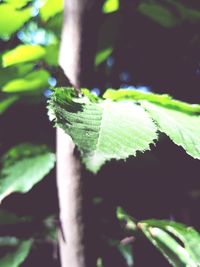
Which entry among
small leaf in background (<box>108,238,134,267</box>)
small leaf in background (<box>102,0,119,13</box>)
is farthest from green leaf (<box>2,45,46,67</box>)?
small leaf in background (<box>108,238,134,267</box>)

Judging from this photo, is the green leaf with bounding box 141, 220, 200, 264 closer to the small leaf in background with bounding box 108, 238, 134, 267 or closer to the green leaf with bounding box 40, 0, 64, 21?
the small leaf in background with bounding box 108, 238, 134, 267

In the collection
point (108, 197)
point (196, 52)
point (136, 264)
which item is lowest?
point (136, 264)

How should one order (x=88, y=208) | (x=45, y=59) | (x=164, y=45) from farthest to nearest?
(x=164, y=45) < (x=45, y=59) < (x=88, y=208)

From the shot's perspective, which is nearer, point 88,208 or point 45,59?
point 88,208

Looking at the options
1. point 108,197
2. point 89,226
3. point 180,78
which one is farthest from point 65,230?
point 180,78

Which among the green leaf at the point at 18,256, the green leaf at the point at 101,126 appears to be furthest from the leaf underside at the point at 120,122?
the green leaf at the point at 18,256

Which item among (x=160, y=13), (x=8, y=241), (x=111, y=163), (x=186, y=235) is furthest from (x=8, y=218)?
(x=160, y=13)

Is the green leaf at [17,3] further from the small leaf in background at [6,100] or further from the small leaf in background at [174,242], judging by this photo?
the small leaf in background at [174,242]

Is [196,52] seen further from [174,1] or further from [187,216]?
[187,216]

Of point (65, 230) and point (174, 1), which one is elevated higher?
point (174, 1)
